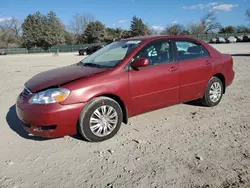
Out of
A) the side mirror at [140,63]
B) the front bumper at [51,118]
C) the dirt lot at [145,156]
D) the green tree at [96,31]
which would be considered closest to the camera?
the dirt lot at [145,156]

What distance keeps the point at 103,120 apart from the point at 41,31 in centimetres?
6028

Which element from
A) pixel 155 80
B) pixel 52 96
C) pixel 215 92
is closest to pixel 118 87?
pixel 155 80

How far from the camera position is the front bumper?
3365mm

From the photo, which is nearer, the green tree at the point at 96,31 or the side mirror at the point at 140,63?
the side mirror at the point at 140,63

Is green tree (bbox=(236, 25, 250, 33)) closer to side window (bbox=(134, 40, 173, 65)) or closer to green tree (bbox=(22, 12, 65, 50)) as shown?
green tree (bbox=(22, 12, 65, 50))

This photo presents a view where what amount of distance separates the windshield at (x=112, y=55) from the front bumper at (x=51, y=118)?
1.05m

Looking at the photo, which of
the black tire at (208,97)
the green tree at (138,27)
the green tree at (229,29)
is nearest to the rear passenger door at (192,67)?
the black tire at (208,97)

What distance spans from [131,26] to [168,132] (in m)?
72.5

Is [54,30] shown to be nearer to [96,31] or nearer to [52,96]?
[96,31]

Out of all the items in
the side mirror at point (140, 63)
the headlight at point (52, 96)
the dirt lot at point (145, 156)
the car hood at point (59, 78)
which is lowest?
the dirt lot at point (145, 156)

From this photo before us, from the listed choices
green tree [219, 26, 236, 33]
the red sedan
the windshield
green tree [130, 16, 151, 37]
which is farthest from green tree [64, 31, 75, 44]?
the red sedan

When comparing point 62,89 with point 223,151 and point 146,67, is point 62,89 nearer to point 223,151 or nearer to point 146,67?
point 146,67

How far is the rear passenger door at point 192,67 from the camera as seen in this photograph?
14.9 feet

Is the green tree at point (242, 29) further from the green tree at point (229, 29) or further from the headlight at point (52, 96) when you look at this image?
the headlight at point (52, 96)
